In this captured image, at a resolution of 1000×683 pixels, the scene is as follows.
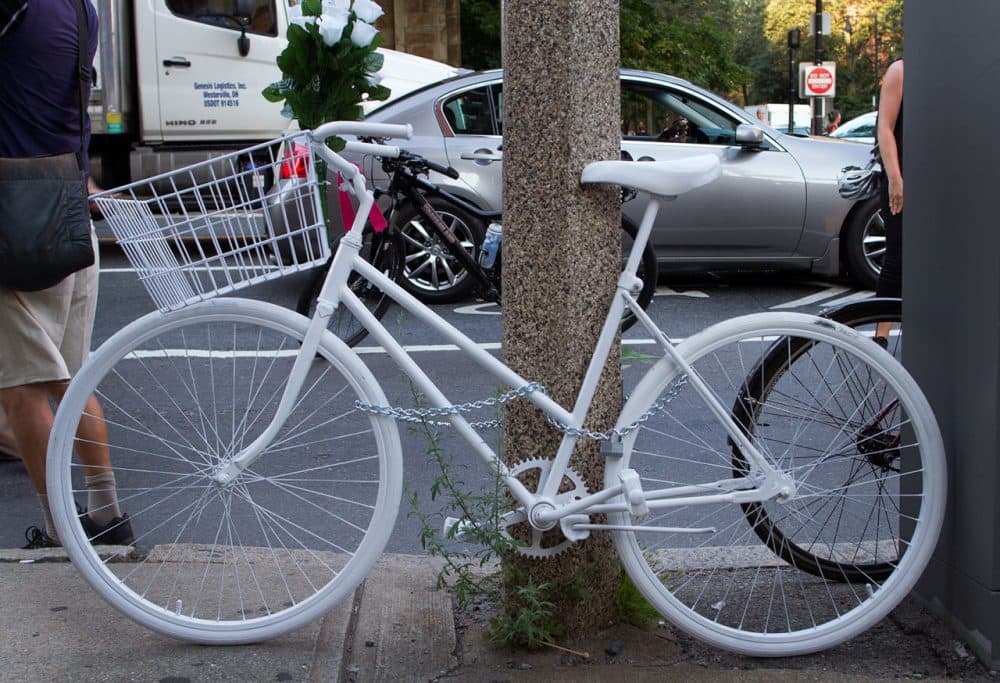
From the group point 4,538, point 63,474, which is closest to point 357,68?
point 63,474

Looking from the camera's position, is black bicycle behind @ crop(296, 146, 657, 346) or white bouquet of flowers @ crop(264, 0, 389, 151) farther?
black bicycle behind @ crop(296, 146, 657, 346)

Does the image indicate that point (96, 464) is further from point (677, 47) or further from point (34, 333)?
point (677, 47)

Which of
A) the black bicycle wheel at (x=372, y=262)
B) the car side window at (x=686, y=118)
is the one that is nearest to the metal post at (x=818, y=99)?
the car side window at (x=686, y=118)

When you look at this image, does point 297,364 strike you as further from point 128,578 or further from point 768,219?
point 768,219

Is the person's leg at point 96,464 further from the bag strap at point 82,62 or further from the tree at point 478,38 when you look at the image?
the tree at point 478,38

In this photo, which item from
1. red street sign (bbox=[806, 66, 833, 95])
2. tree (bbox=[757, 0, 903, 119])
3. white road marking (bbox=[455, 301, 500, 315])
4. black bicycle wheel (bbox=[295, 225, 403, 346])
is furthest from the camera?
tree (bbox=[757, 0, 903, 119])

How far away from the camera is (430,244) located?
7688 mm

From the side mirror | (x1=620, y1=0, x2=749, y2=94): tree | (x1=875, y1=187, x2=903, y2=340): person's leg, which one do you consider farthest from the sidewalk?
(x1=620, y1=0, x2=749, y2=94): tree

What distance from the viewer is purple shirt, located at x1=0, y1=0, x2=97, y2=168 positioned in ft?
11.7

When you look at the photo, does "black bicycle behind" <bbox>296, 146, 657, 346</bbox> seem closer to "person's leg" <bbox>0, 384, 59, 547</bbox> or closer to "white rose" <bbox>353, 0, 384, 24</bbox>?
"person's leg" <bbox>0, 384, 59, 547</bbox>

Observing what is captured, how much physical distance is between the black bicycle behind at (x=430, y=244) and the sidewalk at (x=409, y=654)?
2.79m

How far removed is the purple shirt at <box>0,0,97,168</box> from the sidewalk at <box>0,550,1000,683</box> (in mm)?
1293

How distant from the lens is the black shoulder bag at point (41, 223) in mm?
3477

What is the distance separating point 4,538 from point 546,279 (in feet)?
8.07
